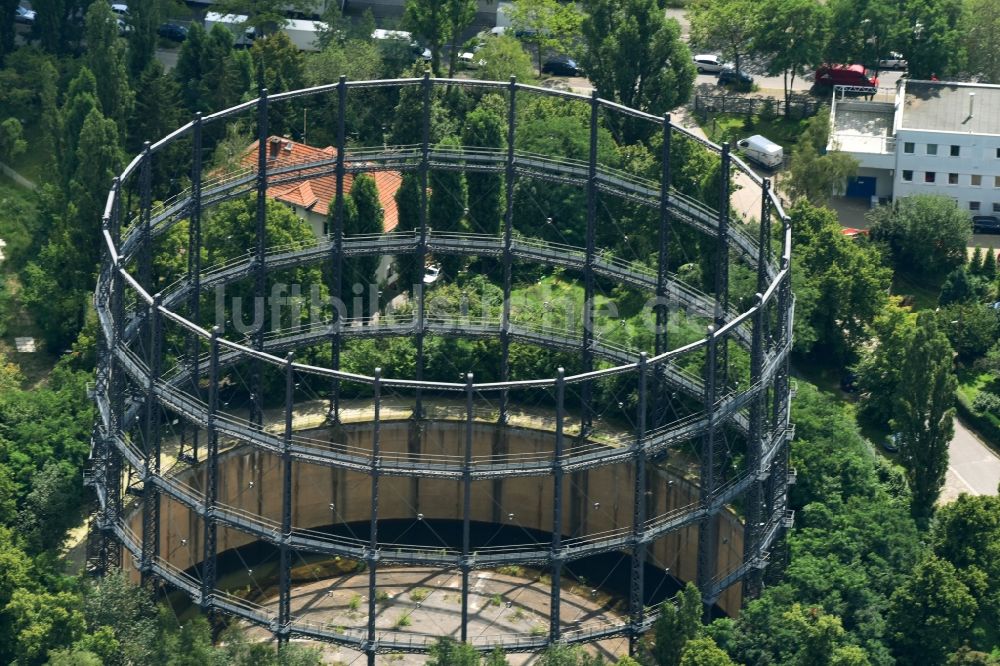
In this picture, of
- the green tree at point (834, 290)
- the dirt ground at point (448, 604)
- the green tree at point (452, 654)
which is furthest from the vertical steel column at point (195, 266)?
the green tree at point (834, 290)

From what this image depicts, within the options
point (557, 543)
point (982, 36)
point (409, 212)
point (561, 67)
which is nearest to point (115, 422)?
point (557, 543)

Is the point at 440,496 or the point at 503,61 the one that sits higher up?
the point at 503,61

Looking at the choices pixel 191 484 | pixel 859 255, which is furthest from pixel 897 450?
pixel 191 484

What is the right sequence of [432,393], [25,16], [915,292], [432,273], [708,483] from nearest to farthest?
[708,483] < [432,393] < [432,273] < [915,292] < [25,16]

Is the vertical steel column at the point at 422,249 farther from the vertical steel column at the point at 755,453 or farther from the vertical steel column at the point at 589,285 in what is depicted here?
the vertical steel column at the point at 755,453

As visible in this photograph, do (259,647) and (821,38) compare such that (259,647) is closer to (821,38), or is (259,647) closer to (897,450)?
(897,450)

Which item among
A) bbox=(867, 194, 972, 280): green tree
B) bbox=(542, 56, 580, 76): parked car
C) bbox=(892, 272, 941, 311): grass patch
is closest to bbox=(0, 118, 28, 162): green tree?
bbox=(542, 56, 580, 76): parked car

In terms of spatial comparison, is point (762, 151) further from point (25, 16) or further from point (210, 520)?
point (25, 16)
